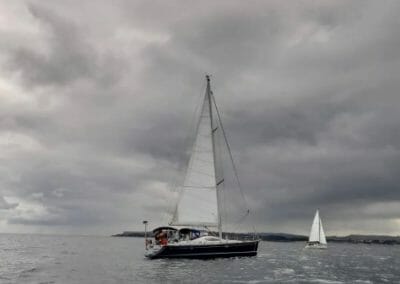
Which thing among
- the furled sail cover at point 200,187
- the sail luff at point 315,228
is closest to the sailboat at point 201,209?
the furled sail cover at point 200,187

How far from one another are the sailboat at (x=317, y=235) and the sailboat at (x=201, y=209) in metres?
80.5

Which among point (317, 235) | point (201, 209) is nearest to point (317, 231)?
point (317, 235)

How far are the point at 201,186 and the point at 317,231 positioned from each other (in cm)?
8744

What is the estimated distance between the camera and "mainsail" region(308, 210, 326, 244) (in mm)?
141250

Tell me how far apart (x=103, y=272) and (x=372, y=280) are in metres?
29.7

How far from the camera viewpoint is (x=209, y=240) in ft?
206

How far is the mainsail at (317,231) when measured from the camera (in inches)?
5561

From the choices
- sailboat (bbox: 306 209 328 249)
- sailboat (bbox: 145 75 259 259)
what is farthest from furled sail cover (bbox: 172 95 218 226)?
sailboat (bbox: 306 209 328 249)

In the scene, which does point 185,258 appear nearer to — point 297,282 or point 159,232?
point 159,232

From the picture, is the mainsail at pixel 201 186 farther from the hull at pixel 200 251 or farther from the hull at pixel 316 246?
the hull at pixel 316 246

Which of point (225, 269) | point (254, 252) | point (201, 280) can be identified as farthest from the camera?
point (254, 252)

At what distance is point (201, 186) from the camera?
6500cm

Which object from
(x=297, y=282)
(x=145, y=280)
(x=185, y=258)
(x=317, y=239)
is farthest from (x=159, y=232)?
(x=317, y=239)

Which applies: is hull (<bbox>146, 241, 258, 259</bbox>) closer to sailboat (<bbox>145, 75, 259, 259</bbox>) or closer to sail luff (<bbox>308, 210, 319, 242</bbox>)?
sailboat (<bbox>145, 75, 259, 259</bbox>)
